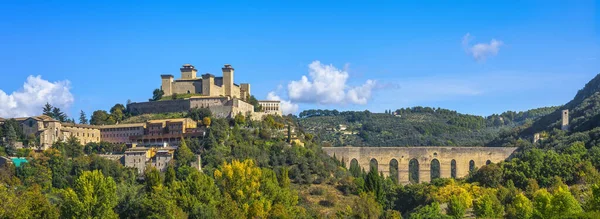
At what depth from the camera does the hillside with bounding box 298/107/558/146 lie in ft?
301

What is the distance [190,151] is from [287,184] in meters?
10.5

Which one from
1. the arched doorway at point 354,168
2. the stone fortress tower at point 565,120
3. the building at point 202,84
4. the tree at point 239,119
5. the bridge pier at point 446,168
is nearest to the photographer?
the tree at point 239,119

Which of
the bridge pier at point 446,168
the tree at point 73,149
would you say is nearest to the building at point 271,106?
the bridge pier at point 446,168

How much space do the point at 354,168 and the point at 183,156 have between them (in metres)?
15.7

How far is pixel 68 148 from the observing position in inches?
2238

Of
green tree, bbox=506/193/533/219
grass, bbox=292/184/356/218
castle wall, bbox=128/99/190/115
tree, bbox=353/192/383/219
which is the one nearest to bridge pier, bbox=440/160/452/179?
grass, bbox=292/184/356/218

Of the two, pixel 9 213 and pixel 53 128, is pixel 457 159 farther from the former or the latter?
pixel 9 213

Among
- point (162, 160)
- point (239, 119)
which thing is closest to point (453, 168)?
point (239, 119)

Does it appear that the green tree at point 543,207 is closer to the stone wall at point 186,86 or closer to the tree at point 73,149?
the tree at point 73,149

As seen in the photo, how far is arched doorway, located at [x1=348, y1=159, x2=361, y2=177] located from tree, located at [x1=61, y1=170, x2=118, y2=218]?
86.4 ft

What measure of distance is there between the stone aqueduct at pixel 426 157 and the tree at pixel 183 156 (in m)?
15.2

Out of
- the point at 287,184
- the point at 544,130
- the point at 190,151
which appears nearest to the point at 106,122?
the point at 190,151

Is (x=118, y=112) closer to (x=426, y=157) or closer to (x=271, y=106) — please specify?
(x=271, y=106)

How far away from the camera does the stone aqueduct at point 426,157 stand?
66125 millimetres
